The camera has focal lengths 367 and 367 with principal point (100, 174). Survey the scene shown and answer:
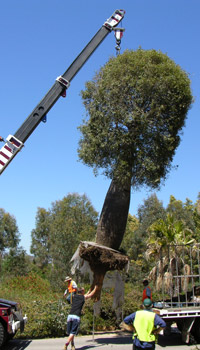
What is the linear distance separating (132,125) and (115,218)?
9.77 ft

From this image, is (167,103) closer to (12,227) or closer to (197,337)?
(197,337)

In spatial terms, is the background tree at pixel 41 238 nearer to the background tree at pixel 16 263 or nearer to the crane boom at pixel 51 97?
the background tree at pixel 16 263

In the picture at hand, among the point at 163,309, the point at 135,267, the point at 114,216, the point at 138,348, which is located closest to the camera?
the point at 138,348

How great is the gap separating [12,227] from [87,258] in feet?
128

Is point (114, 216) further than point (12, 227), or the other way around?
point (12, 227)

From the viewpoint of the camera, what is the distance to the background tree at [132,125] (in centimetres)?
1143

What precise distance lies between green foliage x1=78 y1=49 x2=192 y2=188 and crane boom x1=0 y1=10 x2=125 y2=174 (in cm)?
128

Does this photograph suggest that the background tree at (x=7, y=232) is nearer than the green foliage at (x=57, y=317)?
No

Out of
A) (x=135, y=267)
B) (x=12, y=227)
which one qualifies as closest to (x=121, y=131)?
(x=135, y=267)

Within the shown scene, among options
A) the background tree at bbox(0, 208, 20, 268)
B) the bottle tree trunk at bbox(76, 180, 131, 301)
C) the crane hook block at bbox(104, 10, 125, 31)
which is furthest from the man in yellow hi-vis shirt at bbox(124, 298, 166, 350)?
the background tree at bbox(0, 208, 20, 268)

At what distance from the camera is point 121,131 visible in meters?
11.5

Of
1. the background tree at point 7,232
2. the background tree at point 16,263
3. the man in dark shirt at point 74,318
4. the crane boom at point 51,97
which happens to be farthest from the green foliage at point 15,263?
the crane boom at point 51,97

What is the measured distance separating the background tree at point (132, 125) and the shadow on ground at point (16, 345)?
12.0 feet

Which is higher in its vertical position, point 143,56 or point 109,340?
point 143,56
